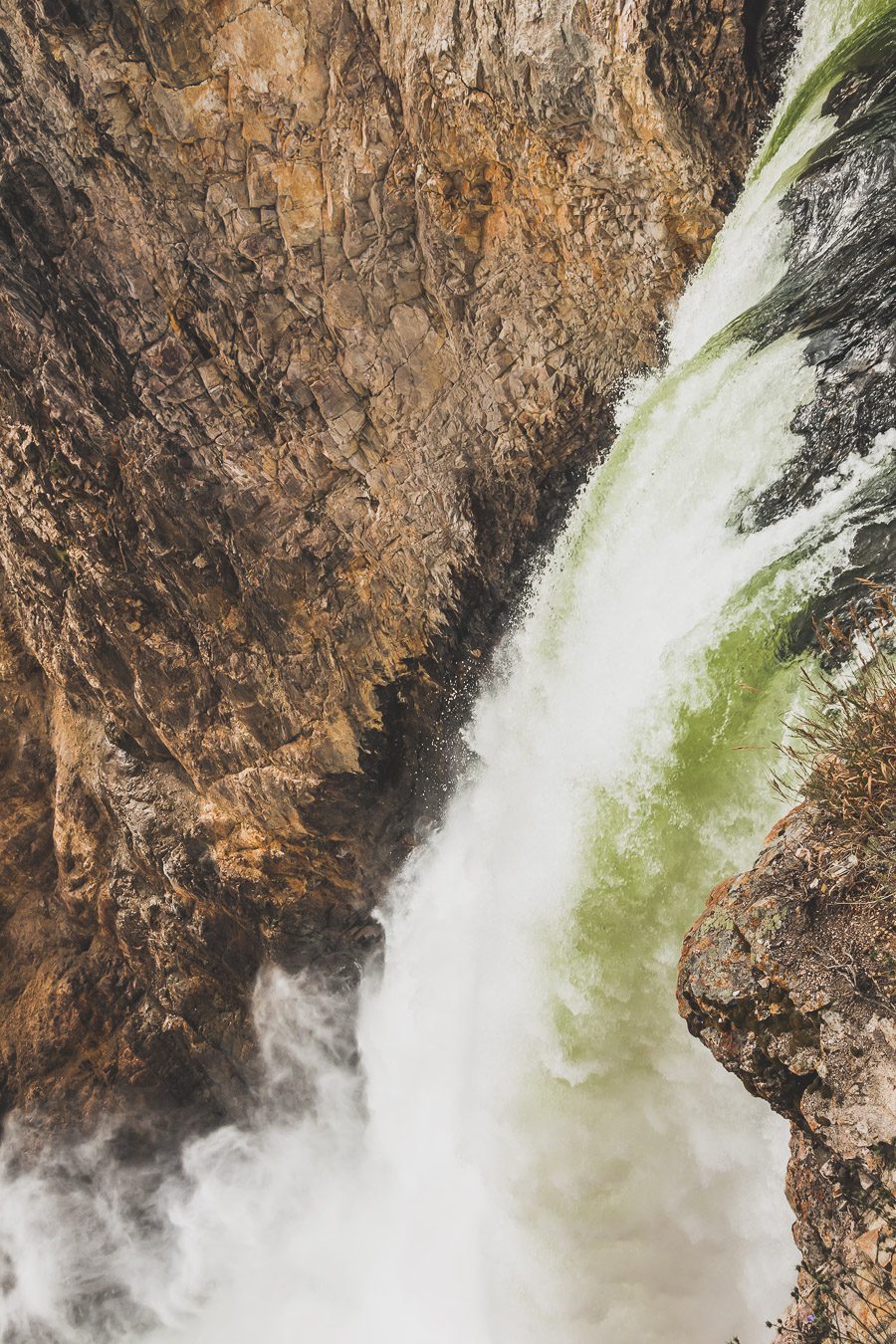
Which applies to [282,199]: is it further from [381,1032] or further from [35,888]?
[35,888]

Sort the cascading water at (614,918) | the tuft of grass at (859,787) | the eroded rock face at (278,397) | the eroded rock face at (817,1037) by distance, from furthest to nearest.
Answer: the eroded rock face at (278,397)
the cascading water at (614,918)
the tuft of grass at (859,787)
the eroded rock face at (817,1037)

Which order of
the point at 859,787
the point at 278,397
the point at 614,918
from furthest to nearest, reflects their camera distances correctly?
the point at 278,397
the point at 614,918
the point at 859,787

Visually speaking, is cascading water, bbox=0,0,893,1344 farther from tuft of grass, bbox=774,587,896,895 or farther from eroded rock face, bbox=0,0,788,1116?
tuft of grass, bbox=774,587,896,895

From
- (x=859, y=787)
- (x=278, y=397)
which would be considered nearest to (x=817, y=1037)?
(x=859, y=787)

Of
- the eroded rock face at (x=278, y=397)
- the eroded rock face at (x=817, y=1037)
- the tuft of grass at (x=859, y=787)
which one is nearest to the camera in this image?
the eroded rock face at (x=817, y=1037)

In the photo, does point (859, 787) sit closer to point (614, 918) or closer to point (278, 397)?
point (614, 918)

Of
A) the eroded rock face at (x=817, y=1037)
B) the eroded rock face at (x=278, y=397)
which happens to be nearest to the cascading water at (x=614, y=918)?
the eroded rock face at (x=278, y=397)

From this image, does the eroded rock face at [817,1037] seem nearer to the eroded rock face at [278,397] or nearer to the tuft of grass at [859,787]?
the tuft of grass at [859,787]
